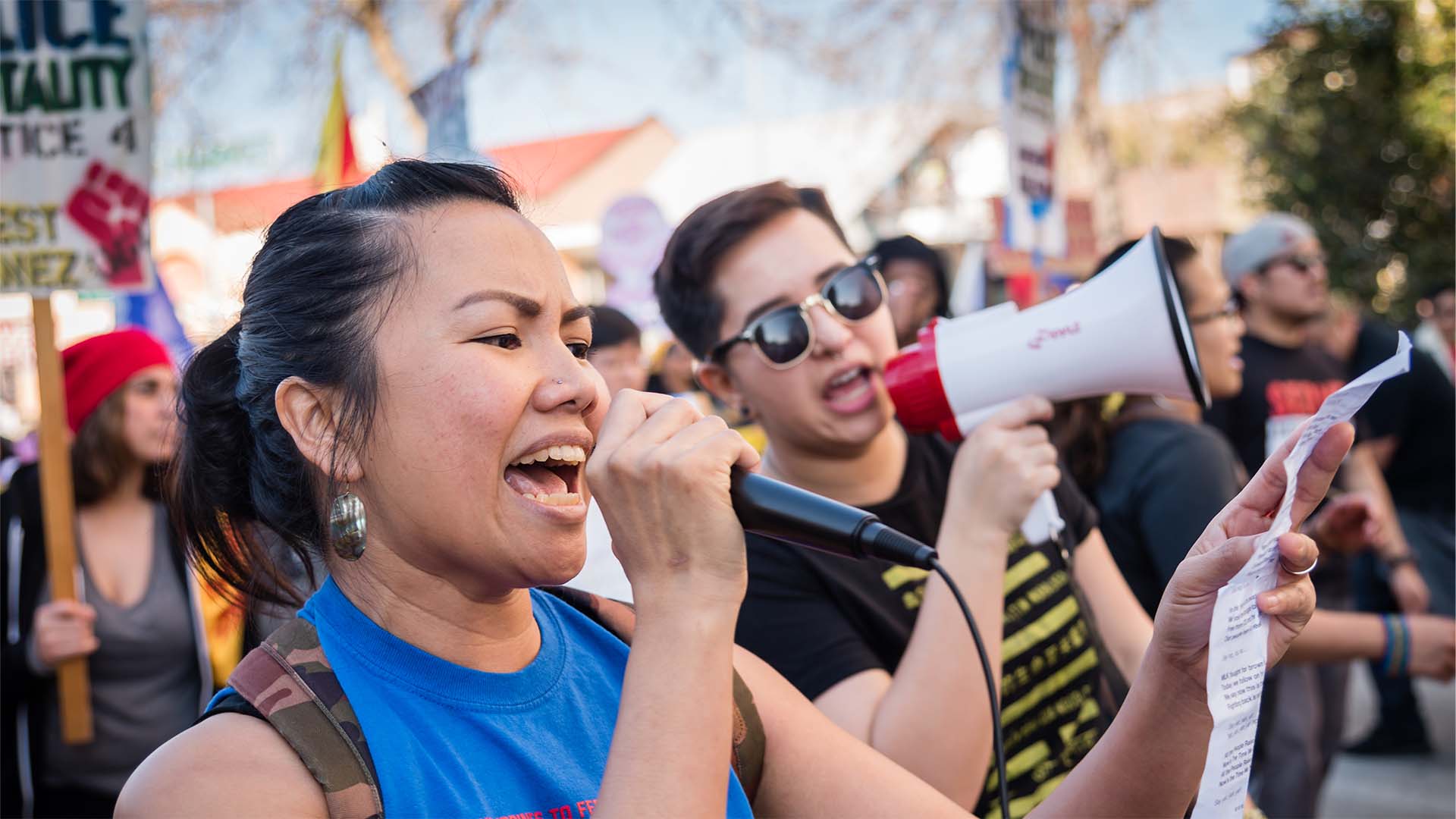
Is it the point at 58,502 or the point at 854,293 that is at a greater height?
the point at 854,293

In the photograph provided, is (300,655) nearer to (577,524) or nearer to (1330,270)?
(577,524)

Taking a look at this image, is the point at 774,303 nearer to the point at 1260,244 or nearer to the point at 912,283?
the point at 912,283

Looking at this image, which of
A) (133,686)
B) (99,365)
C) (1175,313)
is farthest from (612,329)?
(1175,313)

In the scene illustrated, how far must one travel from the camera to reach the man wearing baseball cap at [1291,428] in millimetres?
4184

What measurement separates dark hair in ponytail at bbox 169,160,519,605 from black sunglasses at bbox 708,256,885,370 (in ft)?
2.90

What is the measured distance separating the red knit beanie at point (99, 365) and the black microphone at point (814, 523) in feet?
10.9

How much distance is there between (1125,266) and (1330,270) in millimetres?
10084

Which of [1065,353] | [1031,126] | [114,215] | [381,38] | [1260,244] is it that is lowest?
[1065,353]

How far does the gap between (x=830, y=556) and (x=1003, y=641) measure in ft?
1.13

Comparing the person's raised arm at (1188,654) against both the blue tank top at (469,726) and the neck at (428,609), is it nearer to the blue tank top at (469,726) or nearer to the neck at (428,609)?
the blue tank top at (469,726)

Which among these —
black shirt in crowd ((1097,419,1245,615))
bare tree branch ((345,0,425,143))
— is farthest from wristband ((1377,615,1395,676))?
bare tree branch ((345,0,425,143))

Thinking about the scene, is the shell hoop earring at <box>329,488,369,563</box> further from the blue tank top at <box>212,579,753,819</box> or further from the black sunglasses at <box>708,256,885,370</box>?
the black sunglasses at <box>708,256,885,370</box>

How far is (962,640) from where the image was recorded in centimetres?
208

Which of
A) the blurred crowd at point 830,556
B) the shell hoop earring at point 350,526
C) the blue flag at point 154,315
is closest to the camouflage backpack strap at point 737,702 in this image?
the blurred crowd at point 830,556
